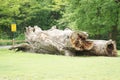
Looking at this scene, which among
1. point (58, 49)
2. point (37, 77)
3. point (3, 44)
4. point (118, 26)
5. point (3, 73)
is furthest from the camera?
point (3, 44)

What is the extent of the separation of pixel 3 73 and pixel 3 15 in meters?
20.2

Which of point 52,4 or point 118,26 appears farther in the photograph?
point 52,4

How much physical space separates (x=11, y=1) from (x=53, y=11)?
44.8ft

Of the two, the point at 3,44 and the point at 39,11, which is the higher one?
the point at 39,11

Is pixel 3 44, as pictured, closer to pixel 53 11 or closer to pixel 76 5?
pixel 76 5

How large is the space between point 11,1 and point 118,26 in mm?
9060

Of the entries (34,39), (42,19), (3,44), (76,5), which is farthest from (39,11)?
(34,39)

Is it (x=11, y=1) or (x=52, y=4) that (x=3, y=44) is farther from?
(x=52, y=4)

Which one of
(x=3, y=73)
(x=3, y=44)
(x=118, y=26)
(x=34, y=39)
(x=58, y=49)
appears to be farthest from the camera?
(x=3, y=44)

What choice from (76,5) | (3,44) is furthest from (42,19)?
(76,5)

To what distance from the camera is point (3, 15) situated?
31.1m

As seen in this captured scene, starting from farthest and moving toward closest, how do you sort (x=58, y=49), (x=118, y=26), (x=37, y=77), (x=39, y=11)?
(x=39, y=11), (x=118, y=26), (x=58, y=49), (x=37, y=77)

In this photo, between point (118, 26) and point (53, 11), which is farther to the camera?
point (53, 11)

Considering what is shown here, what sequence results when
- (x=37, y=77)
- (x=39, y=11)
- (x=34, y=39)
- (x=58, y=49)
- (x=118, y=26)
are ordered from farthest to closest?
(x=39, y=11) < (x=118, y=26) < (x=34, y=39) < (x=58, y=49) < (x=37, y=77)
